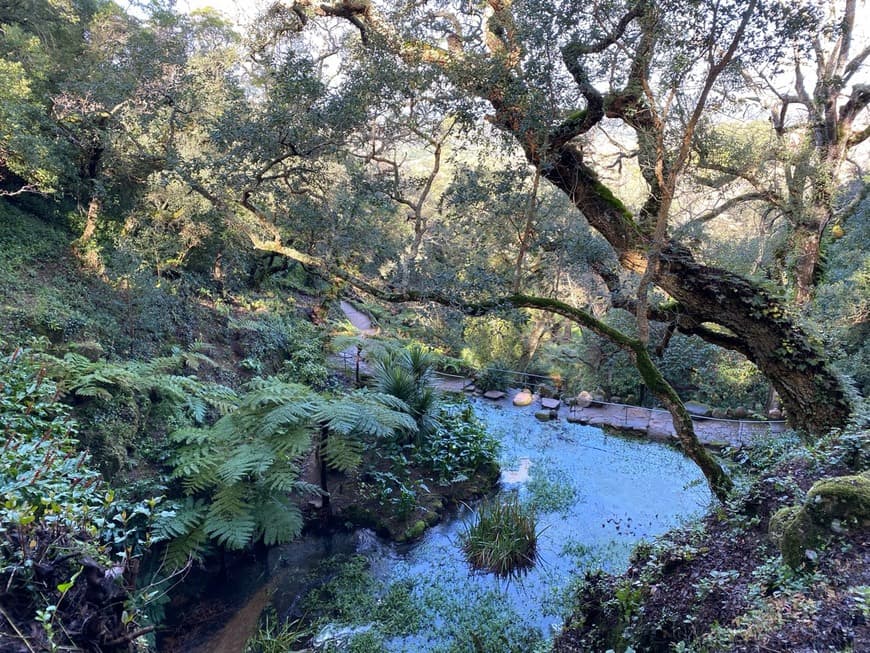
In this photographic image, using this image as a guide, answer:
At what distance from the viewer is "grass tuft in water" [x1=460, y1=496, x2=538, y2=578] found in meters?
4.92

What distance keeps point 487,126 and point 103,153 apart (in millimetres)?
6196

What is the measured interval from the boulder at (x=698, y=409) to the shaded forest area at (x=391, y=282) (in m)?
0.52

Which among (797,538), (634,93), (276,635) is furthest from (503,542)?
(634,93)

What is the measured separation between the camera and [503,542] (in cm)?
500

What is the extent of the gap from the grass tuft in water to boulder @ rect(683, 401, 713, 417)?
5.71 metres

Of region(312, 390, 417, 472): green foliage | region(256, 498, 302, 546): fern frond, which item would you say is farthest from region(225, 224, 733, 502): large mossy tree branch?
region(256, 498, 302, 546): fern frond

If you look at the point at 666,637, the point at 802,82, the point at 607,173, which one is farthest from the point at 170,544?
the point at 802,82

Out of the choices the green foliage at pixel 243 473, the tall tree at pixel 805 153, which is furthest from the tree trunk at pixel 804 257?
the green foliage at pixel 243 473

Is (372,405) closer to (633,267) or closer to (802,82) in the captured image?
(633,267)

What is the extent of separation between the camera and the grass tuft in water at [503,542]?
16.1ft

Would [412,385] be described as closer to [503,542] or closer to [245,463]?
[503,542]

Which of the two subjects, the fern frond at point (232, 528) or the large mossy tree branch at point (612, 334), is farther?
the large mossy tree branch at point (612, 334)

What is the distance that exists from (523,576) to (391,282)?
4787 millimetres

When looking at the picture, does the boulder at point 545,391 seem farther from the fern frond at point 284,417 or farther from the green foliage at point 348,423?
the fern frond at point 284,417
